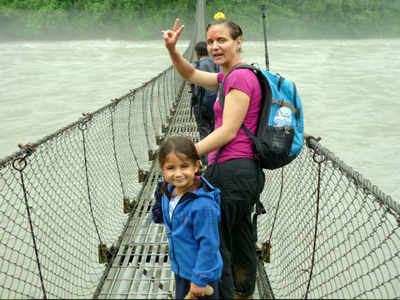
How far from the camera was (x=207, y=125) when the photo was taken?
79.9 inches

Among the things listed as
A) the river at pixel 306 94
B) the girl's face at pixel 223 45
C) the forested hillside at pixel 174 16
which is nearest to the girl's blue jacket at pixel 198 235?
the girl's face at pixel 223 45

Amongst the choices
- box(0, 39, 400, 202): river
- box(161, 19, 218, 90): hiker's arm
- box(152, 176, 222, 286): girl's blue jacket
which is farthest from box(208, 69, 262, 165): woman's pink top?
box(0, 39, 400, 202): river

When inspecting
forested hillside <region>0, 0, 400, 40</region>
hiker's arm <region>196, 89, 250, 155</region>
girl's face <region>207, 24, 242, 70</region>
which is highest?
forested hillside <region>0, 0, 400, 40</region>

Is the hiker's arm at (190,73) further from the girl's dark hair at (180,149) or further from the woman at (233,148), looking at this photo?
the girl's dark hair at (180,149)

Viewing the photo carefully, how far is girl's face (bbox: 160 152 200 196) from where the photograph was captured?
96cm

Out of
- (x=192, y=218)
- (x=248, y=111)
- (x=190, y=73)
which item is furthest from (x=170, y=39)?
(x=192, y=218)

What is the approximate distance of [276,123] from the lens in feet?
3.10

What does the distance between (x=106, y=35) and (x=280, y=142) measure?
36.0 meters

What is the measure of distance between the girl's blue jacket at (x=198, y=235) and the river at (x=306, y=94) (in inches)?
160

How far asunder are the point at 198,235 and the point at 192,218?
0.05m

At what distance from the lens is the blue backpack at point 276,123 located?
94cm

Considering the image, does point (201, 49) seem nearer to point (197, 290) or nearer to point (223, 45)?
point (223, 45)

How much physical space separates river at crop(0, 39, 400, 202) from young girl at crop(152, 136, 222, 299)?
13.4 feet

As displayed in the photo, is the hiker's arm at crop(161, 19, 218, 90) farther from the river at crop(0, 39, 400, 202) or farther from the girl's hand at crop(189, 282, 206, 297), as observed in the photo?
the river at crop(0, 39, 400, 202)
